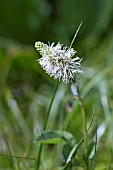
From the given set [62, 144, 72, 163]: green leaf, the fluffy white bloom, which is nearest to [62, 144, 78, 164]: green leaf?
[62, 144, 72, 163]: green leaf

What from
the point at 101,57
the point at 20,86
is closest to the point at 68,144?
the point at 20,86

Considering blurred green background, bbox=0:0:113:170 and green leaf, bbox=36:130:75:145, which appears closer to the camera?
green leaf, bbox=36:130:75:145

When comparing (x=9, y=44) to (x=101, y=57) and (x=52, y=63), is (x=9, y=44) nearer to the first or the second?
(x=101, y=57)

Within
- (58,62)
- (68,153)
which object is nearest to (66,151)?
(68,153)

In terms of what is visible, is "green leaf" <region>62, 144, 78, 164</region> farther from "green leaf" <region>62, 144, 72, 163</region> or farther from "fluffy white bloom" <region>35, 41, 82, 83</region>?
"fluffy white bloom" <region>35, 41, 82, 83</region>

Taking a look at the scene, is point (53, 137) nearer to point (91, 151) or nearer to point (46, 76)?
point (91, 151)

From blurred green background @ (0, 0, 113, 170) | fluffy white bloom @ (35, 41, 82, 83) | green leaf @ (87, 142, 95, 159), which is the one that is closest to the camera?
fluffy white bloom @ (35, 41, 82, 83)
